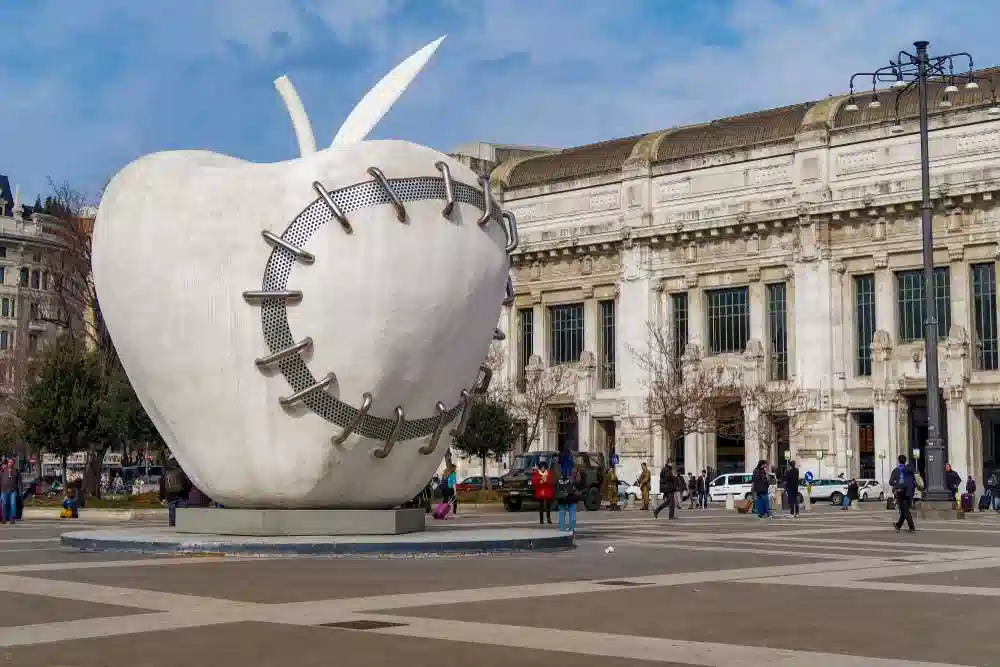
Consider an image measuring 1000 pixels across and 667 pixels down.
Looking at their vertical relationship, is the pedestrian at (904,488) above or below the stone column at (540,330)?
below

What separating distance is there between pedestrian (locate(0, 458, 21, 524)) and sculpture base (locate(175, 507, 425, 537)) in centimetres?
1372

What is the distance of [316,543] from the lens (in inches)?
Answer: 755

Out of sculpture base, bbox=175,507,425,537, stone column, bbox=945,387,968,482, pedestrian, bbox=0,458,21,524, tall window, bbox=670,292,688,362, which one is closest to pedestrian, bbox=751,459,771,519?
pedestrian, bbox=0,458,21,524

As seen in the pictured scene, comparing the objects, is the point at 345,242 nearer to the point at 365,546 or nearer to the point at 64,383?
the point at 365,546

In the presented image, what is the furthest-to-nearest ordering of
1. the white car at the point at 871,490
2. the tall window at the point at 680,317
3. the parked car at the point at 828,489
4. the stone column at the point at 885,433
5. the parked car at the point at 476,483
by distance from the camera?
the tall window at the point at 680,317 < the stone column at the point at 885,433 < the parked car at the point at 476,483 < the white car at the point at 871,490 < the parked car at the point at 828,489

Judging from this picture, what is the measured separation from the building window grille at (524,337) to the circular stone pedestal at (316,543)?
188ft

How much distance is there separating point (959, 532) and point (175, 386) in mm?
15998

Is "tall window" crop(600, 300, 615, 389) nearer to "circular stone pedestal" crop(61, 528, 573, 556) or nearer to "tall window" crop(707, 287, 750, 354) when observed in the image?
"tall window" crop(707, 287, 750, 354)

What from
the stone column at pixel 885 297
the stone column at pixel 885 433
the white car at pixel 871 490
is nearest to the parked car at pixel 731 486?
the white car at pixel 871 490

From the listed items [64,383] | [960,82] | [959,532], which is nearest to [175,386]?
[959,532]

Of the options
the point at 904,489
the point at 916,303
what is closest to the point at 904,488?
the point at 904,489

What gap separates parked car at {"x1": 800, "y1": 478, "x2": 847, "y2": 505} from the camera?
57.8 meters

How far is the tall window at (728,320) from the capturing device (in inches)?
2741

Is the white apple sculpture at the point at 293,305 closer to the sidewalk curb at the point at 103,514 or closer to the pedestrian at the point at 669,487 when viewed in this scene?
the pedestrian at the point at 669,487
